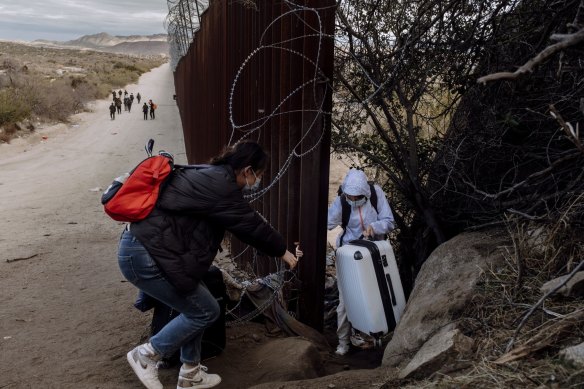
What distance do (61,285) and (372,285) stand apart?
11.9 ft

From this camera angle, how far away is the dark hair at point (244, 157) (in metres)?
3.41

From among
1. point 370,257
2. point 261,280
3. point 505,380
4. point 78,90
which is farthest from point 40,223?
point 78,90

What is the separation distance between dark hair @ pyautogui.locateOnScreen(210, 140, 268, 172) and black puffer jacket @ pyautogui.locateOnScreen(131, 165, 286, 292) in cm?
6

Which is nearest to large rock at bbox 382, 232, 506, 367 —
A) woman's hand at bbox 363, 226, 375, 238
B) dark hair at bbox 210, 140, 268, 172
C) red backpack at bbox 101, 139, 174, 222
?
woman's hand at bbox 363, 226, 375, 238

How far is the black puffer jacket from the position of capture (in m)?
3.28

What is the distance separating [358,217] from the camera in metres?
4.98

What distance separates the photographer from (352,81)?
568 cm

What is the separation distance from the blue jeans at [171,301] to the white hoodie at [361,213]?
64.4 inches

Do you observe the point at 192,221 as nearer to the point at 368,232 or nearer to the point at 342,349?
the point at 368,232

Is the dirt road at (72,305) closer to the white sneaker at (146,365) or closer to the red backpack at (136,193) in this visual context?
the white sneaker at (146,365)

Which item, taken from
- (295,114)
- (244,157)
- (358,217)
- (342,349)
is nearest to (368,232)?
(358,217)

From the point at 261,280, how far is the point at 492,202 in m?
1.96

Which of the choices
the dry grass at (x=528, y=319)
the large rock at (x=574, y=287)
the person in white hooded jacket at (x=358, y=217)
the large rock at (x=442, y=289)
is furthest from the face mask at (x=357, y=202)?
the large rock at (x=574, y=287)

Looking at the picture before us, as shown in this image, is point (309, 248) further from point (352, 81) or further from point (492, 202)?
point (352, 81)
